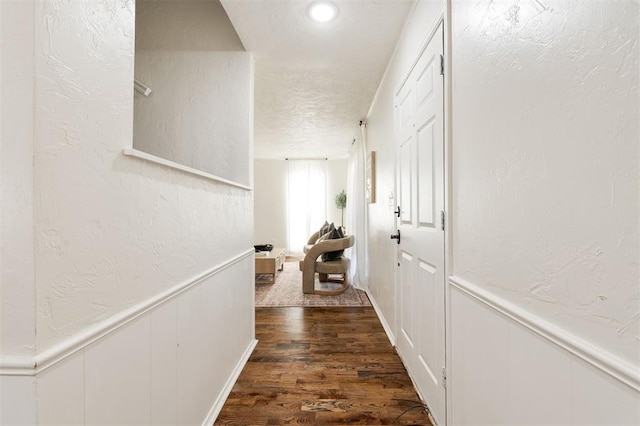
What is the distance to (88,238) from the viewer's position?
67cm

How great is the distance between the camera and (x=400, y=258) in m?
2.03

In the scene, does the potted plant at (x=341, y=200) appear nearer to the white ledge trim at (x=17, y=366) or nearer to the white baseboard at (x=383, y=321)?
the white baseboard at (x=383, y=321)

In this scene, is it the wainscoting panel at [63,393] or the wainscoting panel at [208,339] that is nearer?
the wainscoting panel at [63,393]

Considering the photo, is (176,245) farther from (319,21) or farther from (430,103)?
(319,21)

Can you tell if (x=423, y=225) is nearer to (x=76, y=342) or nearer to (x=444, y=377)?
(x=444, y=377)

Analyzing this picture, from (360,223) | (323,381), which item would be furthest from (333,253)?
(323,381)

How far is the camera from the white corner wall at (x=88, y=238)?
0.54m

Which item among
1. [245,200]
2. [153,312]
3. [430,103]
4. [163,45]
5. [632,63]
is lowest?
[153,312]

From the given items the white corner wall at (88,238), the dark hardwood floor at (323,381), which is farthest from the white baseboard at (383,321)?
the white corner wall at (88,238)

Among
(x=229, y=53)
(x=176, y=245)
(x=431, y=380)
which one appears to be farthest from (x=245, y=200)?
(x=431, y=380)

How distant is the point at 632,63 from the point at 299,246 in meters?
6.55

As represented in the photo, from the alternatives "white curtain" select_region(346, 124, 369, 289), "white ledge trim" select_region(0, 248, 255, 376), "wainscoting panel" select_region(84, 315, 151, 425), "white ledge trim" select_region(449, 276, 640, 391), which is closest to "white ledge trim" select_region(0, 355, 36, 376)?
"white ledge trim" select_region(0, 248, 255, 376)

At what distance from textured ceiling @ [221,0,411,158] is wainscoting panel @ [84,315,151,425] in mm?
1797

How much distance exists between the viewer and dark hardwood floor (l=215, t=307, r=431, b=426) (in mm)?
1458
